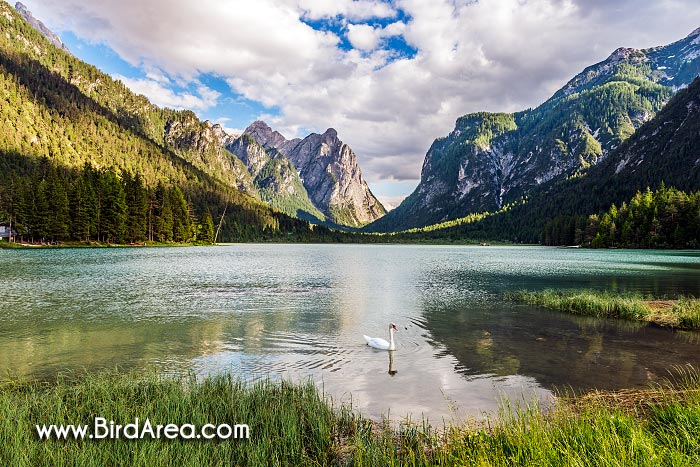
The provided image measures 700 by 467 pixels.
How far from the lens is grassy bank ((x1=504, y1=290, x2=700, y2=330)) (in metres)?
25.3

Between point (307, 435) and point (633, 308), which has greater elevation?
point (633, 308)

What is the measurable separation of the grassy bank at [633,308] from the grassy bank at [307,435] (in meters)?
16.8

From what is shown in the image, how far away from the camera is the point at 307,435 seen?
9.83m

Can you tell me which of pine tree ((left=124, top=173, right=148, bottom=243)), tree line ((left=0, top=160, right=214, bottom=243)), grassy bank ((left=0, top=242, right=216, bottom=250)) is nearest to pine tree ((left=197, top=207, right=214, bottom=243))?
grassy bank ((left=0, top=242, right=216, bottom=250))

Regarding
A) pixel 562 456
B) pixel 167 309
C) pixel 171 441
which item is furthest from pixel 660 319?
pixel 167 309

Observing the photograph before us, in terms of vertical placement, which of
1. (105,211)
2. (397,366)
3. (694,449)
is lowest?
(397,366)

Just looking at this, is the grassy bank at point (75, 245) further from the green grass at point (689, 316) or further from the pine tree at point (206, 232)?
the green grass at point (689, 316)

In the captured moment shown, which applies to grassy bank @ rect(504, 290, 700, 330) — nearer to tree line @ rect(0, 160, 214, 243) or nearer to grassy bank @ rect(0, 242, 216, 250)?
grassy bank @ rect(0, 242, 216, 250)

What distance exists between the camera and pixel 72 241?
111m

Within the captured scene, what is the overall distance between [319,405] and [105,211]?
12481 centimetres

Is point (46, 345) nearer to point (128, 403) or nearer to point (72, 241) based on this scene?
point (128, 403)

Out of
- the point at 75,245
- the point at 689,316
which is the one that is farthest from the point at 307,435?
the point at 75,245

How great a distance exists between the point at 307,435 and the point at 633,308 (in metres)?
28.5

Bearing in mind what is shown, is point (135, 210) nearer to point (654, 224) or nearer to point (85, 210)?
point (85, 210)
